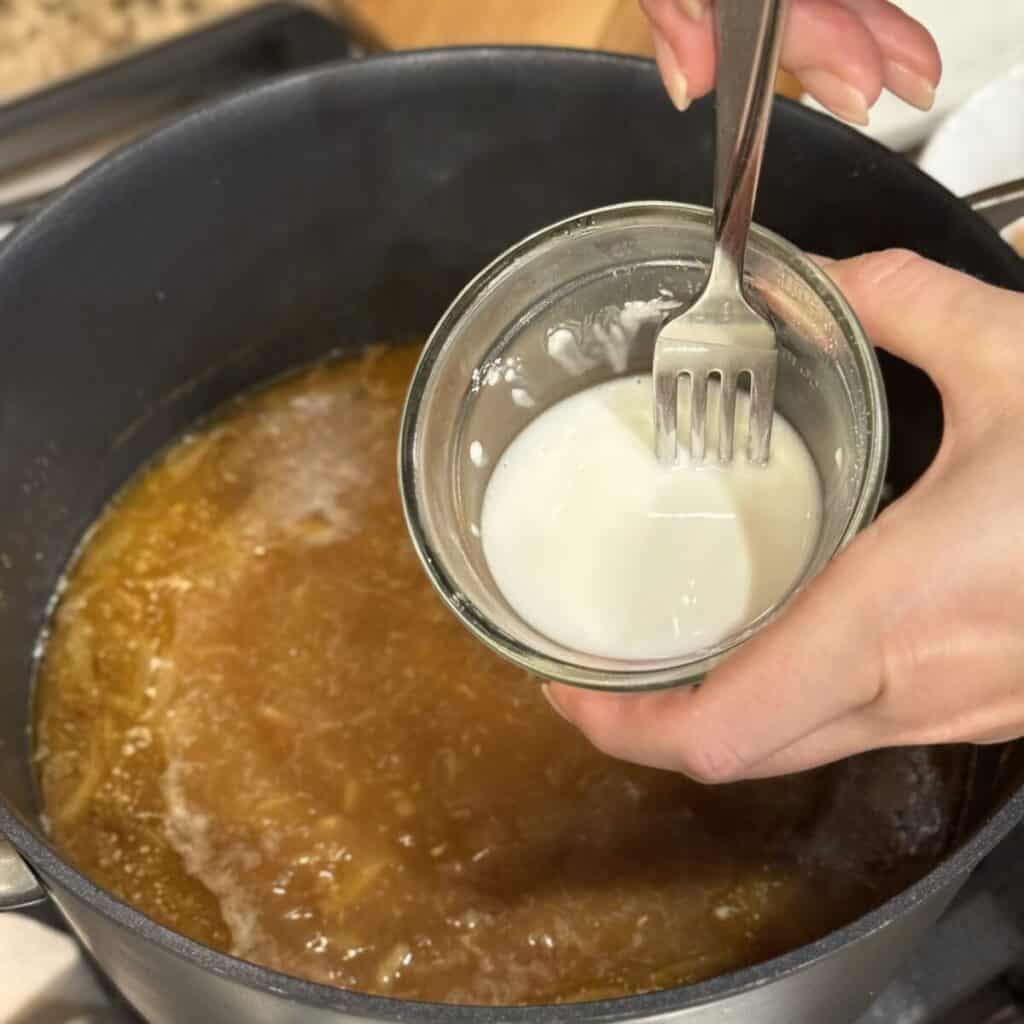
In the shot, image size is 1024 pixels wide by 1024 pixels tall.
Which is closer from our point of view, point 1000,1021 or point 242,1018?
point 242,1018

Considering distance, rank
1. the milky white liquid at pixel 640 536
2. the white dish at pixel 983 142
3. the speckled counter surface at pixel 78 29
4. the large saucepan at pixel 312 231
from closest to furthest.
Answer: the milky white liquid at pixel 640 536, the large saucepan at pixel 312 231, the white dish at pixel 983 142, the speckled counter surface at pixel 78 29

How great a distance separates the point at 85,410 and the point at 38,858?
0.43 m

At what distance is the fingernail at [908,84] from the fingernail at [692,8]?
12 cm

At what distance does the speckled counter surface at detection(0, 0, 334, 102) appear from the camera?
1298mm

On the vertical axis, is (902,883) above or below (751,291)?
below

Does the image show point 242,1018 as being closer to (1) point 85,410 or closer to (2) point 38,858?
(2) point 38,858

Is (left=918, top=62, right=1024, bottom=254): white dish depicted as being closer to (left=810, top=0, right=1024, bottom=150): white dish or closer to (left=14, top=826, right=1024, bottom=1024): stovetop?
(left=810, top=0, right=1024, bottom=150): white dish

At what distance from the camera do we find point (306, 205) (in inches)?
38.5

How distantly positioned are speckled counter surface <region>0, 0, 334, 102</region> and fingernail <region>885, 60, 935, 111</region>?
2.23 feet

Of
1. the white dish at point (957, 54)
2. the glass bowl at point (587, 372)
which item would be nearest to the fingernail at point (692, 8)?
the glass bowl at point (587, 372)

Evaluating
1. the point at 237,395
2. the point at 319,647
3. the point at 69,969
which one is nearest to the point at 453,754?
the point at 319,647

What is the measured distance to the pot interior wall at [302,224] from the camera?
0.87 m

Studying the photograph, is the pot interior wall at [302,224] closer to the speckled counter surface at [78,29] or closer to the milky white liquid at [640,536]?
the milky white liquid at [640,536]

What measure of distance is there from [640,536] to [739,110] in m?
0.21
